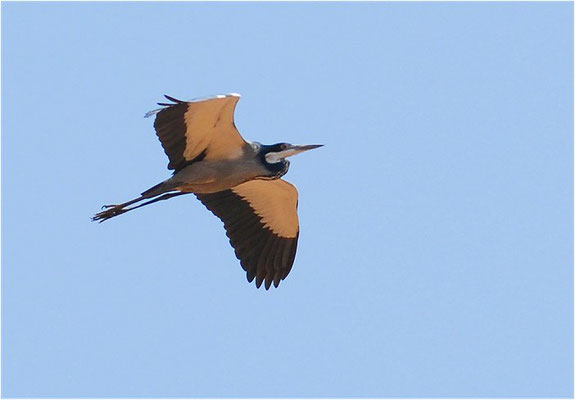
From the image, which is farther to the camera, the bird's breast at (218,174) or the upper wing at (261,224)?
the upper wing at (261,224)

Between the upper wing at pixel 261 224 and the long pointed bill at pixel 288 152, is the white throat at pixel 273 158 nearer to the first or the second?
the long pointed bill at pixel 288 152

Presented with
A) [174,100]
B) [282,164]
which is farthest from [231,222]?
[174,100]

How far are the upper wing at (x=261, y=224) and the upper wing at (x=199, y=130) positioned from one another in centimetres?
107

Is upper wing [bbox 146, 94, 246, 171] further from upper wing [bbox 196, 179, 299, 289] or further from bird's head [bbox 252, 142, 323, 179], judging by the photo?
upper wing [bbox 196, 179, 299, 289]

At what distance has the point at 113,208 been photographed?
57.7 feet

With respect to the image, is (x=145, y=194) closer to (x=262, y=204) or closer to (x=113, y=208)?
(x=113, y=208)

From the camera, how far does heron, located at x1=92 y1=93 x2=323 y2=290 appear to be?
17.2 m

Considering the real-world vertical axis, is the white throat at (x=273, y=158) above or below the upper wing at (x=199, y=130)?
below

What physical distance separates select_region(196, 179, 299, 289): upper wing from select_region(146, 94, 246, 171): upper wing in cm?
107

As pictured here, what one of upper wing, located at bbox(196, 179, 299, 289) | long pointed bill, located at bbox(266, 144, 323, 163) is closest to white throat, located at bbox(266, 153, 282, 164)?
long pointed bill, located at bbox(266, 144, 323, 163)

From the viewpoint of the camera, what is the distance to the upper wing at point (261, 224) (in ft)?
61.0

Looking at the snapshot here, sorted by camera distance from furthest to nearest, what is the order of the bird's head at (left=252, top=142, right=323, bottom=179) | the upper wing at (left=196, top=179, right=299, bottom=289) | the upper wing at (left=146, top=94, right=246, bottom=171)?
the upper wing at (left=196, top=179, right=299, bottom=289) → the bird's head at (left=252, top=142, right=323, bottom=179) → the upper wing at (left=146, top=94, right=246, bottom=171)

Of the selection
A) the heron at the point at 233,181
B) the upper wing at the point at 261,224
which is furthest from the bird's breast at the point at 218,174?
the upper wing at the point at 261,224

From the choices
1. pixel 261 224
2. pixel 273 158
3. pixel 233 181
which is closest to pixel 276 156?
pixel 273 158
